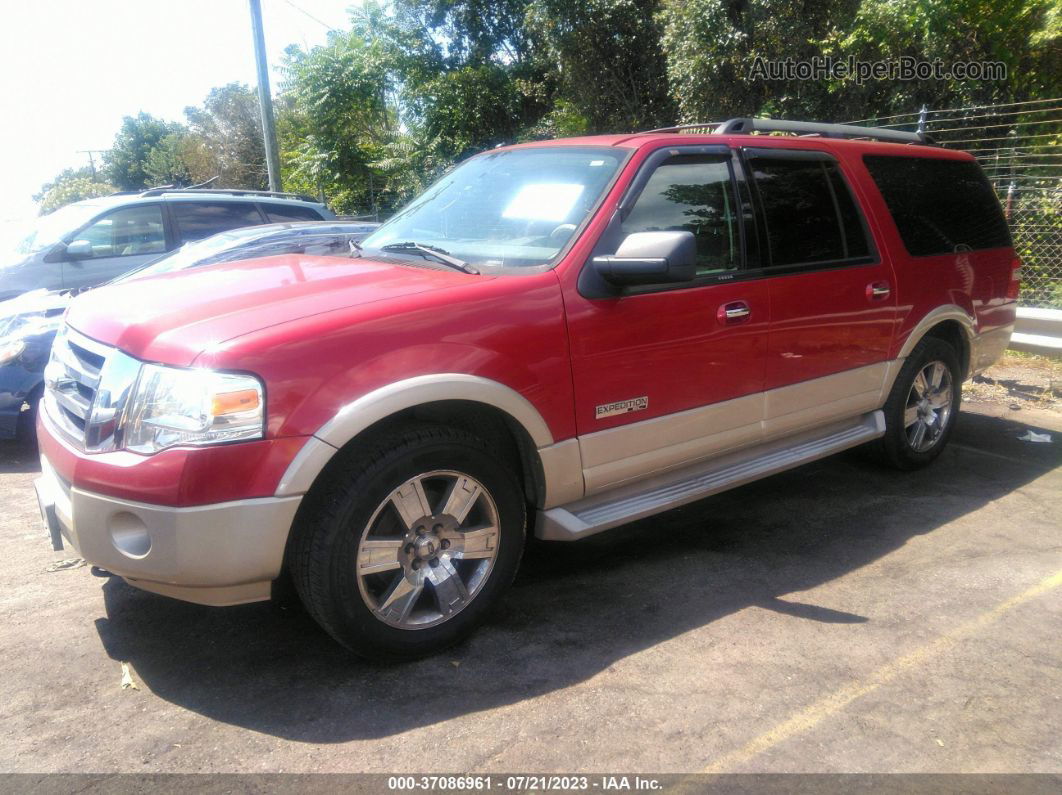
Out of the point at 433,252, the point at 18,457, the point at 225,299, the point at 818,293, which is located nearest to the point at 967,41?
the point at 818,293

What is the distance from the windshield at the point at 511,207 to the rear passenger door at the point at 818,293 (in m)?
0.92

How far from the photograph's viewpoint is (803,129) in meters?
4.89

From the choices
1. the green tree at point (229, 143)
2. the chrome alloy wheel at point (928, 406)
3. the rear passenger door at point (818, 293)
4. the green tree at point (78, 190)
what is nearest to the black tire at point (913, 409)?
the chrome alloy wheel at point (928, 406)

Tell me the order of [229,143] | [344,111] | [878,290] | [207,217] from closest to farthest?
[878,290] → [207,217] → [344,111] → [229,143]

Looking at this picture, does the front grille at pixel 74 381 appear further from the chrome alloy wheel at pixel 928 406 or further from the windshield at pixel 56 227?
the windshield at pixel 56 227

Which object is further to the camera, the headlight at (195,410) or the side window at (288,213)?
the side window at (288,213)

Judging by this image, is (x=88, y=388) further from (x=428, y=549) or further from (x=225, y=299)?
(x=428, y=549)

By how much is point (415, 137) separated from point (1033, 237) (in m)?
15.4

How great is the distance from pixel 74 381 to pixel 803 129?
382 cm

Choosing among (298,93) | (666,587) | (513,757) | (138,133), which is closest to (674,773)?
(513,757)

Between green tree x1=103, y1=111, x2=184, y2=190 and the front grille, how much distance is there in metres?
56.9

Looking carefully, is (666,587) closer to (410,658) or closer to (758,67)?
(410,658)

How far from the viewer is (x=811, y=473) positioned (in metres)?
5.61

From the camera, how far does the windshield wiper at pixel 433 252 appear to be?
362 centimetres
